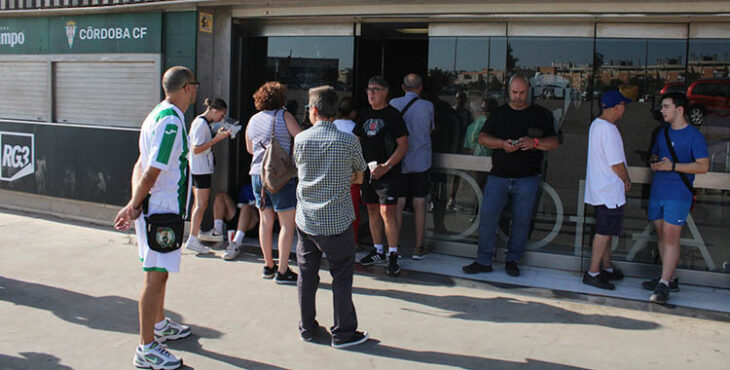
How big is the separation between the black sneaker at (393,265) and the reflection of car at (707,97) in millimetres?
3046

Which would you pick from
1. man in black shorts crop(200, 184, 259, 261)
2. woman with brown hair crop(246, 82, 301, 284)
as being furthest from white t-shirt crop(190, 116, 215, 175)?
woman with brown hair crop(246, 82, 301, 284)

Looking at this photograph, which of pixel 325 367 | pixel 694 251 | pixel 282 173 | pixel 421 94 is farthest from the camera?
pixel 421 94

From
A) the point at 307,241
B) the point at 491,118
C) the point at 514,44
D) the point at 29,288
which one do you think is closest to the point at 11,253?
the point at 29,288

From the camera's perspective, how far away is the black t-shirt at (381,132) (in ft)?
20.7

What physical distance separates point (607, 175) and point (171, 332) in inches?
151

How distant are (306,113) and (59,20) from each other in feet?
12.0

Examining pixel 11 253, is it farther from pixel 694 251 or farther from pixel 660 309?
pixel 694 251

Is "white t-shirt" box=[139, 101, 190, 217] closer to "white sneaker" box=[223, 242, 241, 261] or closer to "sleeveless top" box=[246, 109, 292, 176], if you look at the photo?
"sleeveless top" box=[246, 109, 292, 176]

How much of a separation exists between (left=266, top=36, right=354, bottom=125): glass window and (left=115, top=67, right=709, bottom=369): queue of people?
2.61ft

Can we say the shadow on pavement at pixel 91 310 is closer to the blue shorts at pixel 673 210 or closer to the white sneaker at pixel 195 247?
the white sneaker at pixel 195 247

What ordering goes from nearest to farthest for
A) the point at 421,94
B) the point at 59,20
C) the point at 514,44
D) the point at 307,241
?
the point at 307,241 < the point at 514,44 < the point at 421,94 < the point at 59,20

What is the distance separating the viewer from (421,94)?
7.16m

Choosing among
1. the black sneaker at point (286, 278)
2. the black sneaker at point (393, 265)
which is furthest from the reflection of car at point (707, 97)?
the black sneaker at point (286, 278)

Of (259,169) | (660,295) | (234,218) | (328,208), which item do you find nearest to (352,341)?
(328,208)
